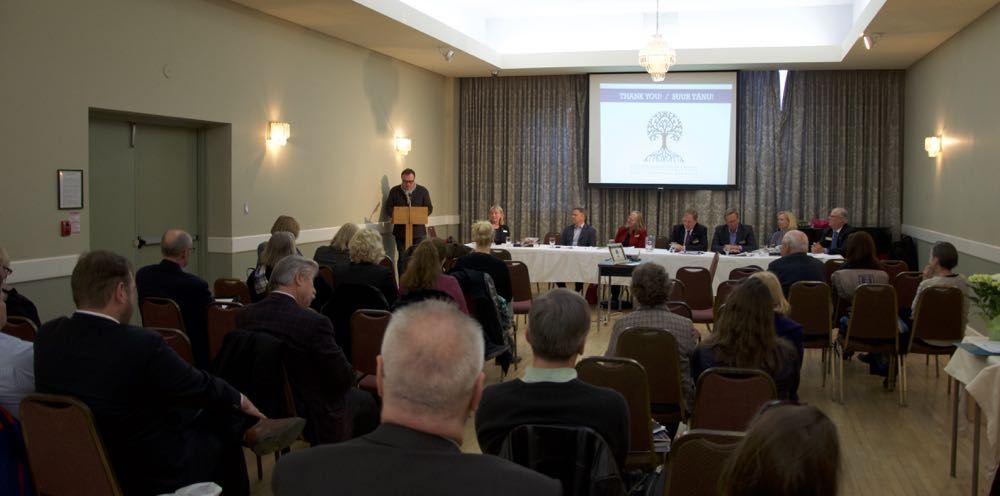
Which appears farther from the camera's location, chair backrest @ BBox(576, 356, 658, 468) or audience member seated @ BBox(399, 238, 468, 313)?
audience member seated @ BBox(399, 238, 468, 313)

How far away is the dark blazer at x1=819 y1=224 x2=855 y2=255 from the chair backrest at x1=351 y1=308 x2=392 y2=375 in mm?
7031

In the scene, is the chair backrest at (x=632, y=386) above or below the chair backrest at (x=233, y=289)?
below

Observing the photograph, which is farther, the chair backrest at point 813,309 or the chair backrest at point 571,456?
the chair backrest at point 813,309

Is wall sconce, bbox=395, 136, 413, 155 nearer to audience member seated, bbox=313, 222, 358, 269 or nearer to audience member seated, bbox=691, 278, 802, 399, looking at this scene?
audience member seated, bbox=313, 222, 358, 269

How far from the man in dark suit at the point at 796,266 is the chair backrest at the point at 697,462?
4.60 meters

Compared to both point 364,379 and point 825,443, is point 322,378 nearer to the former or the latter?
point 364,379

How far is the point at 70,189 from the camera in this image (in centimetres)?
673

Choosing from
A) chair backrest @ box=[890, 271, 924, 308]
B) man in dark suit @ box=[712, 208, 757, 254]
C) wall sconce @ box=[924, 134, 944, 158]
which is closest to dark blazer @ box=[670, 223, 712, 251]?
man in dark suit @ box=[712, 208, 757, 254]

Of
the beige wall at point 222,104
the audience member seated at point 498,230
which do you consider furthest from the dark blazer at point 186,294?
the audience member seated at point 498,230

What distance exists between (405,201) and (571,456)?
9.83 meters

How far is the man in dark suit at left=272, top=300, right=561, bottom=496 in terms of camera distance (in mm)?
1569

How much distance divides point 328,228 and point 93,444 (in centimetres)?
802

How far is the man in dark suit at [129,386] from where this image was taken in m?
2.92

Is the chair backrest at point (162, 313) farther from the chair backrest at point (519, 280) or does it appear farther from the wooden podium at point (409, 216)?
the wooden podium at point (409, 216)
